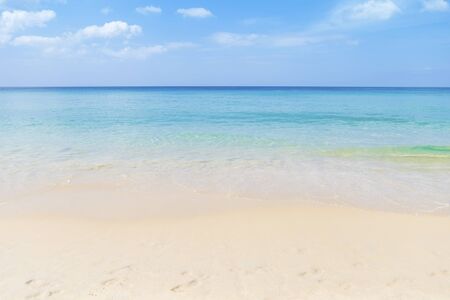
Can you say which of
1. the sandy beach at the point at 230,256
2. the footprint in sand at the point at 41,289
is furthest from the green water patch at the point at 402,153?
the footprint in sand at the point at 41,289

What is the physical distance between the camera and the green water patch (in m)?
11.7

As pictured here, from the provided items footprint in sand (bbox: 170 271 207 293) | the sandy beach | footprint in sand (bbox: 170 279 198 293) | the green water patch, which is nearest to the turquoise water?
the green water patch

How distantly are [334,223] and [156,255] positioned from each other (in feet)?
10.2

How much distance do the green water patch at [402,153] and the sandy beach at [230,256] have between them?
5972 mm

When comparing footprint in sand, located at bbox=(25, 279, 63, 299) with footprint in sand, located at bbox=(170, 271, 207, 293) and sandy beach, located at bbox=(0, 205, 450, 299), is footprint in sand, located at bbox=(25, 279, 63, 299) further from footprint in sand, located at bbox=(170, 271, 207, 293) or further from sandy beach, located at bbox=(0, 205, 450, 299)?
footprint in sand, located at bbox=(170, 271, 207, 293)

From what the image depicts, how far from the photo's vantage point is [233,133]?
18.0 metres

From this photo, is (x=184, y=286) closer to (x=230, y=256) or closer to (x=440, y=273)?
(x=230, y=256)

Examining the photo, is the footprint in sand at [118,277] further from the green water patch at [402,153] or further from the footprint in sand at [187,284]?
the green water patch at [402,153]

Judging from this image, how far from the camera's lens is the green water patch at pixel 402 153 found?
11.7m

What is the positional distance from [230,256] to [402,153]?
10343 mm

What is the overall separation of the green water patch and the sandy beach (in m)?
5.97

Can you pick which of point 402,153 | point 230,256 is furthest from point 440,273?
point 402,153

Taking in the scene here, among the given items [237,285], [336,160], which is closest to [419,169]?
[336,160]

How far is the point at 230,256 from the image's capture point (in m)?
4.71
